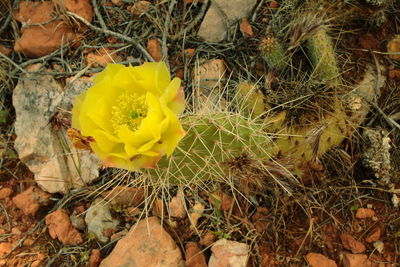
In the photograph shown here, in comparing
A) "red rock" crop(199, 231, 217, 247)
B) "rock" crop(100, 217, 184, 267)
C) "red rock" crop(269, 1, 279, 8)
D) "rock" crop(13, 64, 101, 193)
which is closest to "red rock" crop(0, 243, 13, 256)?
"rock" crop(13, 64, 101, 193)

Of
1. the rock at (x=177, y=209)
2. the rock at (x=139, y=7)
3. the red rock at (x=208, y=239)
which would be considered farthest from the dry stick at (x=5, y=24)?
the red rock at (x=208, y=239)

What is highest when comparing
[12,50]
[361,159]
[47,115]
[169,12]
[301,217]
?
[169,12]

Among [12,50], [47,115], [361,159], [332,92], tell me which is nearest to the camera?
[332,92]

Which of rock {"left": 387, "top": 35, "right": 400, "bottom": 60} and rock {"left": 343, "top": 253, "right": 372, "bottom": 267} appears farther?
rock {"left": 387, "top": 35, "right": 400, "bottom": 60}

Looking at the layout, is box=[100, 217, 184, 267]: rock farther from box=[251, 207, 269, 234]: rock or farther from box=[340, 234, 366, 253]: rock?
box=[340, 234, 366, 253]: rock

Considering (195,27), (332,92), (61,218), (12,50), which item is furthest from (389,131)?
(12,50)

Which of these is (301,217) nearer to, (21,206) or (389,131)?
(389,131)

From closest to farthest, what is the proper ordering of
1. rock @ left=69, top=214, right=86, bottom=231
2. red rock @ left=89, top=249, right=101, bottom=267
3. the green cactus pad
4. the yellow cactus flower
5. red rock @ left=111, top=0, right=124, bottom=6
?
the yellow cactus flower
the green cactus pad
red rock @ left=89, top=249, right=101, bottom=267
rock @ left=69, top=214, right=86, bottom=231
red rock @ left=111, top=0, right=124, bottom=6
